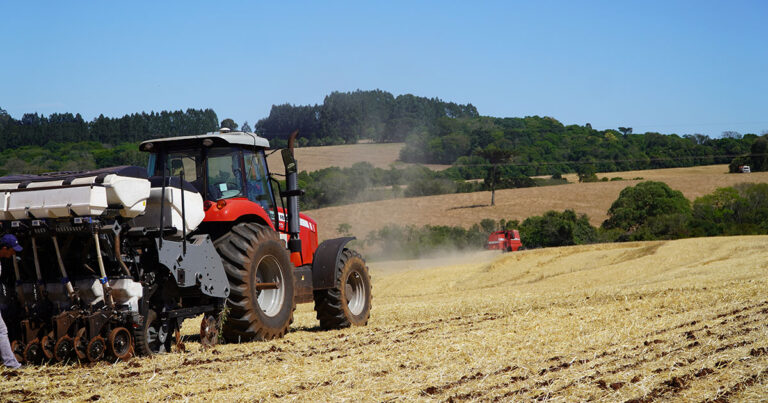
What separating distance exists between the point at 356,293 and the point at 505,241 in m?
29.4

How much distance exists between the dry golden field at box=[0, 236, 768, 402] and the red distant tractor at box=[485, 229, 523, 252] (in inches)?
1067

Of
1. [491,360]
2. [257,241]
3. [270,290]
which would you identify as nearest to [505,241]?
[270,290]

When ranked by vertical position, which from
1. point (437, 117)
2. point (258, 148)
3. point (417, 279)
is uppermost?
point (437, 117)

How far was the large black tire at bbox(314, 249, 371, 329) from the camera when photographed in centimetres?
1084

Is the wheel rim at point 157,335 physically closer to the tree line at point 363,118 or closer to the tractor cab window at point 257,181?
the tractor cab window at point 257,181

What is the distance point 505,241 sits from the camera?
40.4 metres

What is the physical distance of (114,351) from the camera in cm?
741

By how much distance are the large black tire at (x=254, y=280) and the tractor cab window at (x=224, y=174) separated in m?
0.64

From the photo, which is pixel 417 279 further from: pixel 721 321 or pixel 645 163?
pixel 645 163

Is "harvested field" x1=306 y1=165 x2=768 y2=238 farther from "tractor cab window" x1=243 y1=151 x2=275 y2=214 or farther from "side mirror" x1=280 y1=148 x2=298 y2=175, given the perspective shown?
"side mirror" x1=280 y1=148 x2=298 y2=175

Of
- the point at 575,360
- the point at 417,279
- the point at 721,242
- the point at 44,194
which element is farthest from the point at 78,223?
the point at 721,242

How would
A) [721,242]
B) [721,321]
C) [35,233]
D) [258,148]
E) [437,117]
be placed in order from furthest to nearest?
[437,117], [721,242], [258,148], [721,321], [35,233]

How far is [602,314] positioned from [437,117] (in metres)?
97.4

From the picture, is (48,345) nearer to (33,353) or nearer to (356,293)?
(33,353)
